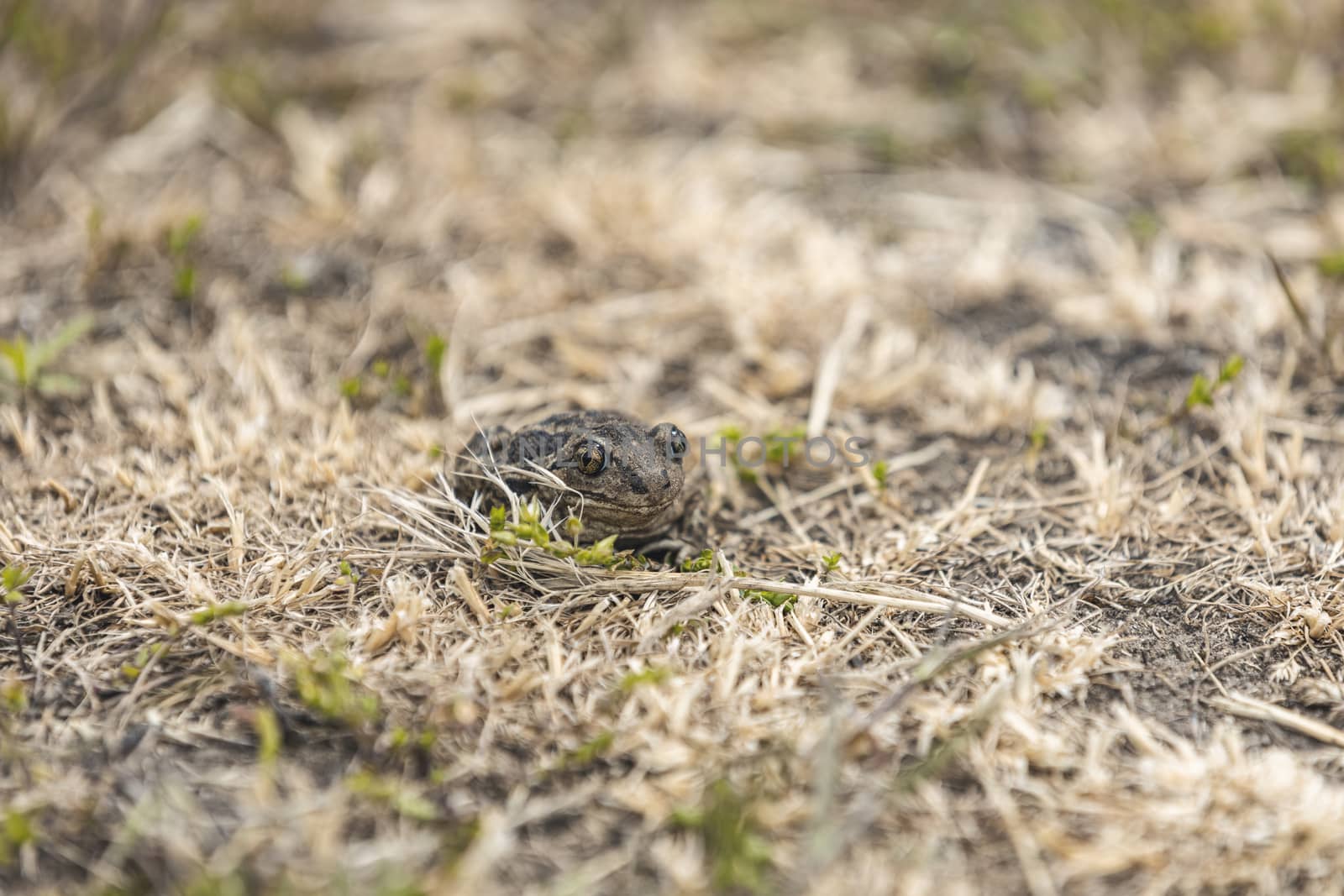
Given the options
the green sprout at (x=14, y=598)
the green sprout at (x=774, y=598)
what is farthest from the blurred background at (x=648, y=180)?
the green sprout at (x=14, y=598)

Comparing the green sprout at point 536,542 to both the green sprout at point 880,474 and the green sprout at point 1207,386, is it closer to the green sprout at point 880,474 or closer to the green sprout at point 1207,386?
the green sprout at point 880,474

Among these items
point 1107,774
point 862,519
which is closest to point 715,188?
point 862,519

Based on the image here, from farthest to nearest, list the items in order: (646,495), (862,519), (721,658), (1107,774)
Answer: (862,519) < (646,495) < (721,658) < (1107,774)

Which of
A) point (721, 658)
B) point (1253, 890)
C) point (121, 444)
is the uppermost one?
point (121, 444)

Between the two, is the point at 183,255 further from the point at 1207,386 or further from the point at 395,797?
the point at 1207,386

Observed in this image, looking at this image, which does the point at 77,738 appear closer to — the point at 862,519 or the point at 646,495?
the point at 646,495

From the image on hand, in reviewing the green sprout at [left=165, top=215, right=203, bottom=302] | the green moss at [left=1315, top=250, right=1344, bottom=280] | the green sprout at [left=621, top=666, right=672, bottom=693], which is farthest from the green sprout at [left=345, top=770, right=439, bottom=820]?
the green moss at [left=1315, top=250, right=1344, bottom=280]

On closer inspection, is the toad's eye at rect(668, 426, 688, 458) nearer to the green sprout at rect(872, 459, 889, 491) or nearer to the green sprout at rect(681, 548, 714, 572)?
the green sprout at rect(681, 548, 714, 572)
